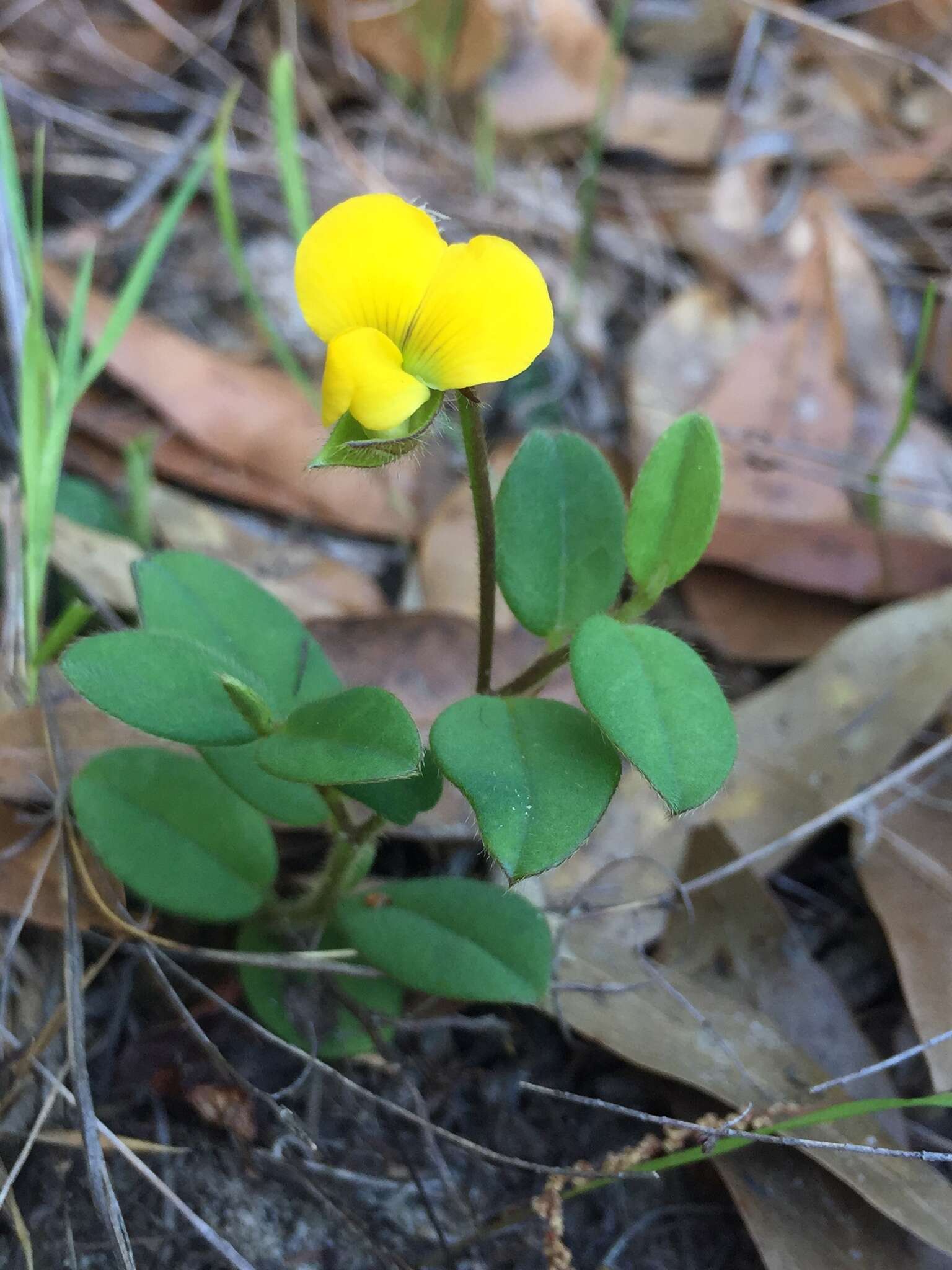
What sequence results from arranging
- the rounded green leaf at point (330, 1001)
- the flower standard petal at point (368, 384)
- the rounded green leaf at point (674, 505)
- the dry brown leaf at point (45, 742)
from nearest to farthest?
the flower standard petal at point (368, 384) < the rounded green leaf at point (674, 505) < the rounded green leaf at point (330, 1001) < the dry brown leaf at point (45, 742)

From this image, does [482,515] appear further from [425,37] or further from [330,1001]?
[425,37]

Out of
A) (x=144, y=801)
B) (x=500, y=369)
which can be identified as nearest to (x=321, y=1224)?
(x=144, y=801)

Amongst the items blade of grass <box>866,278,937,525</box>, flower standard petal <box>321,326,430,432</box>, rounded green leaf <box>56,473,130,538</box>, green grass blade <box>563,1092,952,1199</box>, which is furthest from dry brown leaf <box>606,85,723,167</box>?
green grass blade <box>563,1092,952,1199</box>

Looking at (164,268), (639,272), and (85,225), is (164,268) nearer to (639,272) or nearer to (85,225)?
(85,225)

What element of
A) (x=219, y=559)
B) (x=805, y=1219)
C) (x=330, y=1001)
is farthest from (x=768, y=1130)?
(x=219, y=559)

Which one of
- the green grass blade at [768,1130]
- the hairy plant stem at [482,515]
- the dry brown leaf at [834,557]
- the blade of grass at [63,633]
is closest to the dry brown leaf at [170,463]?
the blade of grass at [63,633]

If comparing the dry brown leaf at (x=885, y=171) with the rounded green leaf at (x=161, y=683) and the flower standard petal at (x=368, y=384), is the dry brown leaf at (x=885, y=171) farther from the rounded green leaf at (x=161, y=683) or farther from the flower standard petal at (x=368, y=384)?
the rounded green leaf at (x=161, y=683)
